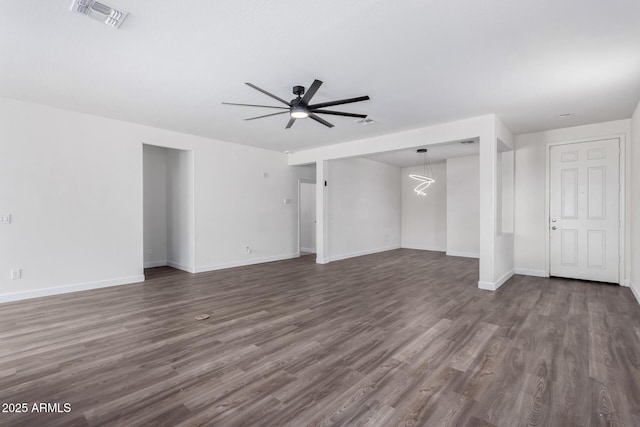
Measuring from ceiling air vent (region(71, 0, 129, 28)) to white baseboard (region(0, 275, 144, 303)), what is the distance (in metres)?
4.01

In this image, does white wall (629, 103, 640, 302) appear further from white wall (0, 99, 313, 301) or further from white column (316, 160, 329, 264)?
white wall (0, 99, 313, 301)

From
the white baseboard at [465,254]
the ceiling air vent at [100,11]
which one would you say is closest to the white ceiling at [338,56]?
the ceiling air vent at [100,11]

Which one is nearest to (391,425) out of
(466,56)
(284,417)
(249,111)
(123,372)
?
(284,417)

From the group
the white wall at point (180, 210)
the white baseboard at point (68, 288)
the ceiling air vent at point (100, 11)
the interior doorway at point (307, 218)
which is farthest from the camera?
the interior doorway at point (307, 218)

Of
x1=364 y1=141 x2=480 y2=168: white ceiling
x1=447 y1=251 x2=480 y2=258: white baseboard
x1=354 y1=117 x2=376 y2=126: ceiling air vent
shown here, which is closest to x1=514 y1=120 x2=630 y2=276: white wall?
x1=364 y1=141 x2=480 y2=168: white ceiling

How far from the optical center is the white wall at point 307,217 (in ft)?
32.0

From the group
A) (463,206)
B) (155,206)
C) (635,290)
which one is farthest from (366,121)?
(155,206)

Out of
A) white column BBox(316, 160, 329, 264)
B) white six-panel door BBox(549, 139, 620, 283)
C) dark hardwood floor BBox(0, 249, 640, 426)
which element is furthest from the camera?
white column BBox(316, 160, 329, 264)

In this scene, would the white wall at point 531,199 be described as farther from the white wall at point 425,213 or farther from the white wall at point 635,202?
the white wall at point 425,213

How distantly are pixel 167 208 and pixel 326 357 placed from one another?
5818 millimetres

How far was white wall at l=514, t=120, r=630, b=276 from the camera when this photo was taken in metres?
5.72

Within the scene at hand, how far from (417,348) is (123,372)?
2421 millimetres

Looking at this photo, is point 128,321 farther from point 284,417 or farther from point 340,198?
point 340,198

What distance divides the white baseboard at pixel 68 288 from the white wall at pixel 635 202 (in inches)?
298
